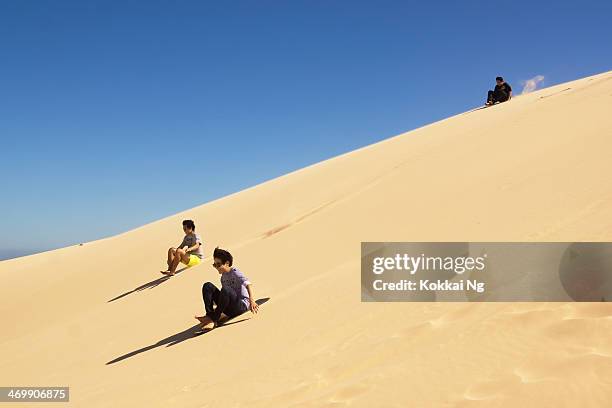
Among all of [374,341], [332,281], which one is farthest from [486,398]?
[332,281]

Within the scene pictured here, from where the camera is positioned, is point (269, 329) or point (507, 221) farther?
point (507, 221)

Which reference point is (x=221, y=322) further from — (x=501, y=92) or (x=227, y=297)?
(x=501, y=92)

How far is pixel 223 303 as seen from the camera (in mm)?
4074

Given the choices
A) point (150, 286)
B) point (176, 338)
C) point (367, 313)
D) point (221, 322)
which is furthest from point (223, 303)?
point (150, 286)

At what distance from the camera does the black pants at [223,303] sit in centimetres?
406

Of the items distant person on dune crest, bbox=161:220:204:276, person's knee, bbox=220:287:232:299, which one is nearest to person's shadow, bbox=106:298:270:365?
person's knee, bbox=220:287:232:299

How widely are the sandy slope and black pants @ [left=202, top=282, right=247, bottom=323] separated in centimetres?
15

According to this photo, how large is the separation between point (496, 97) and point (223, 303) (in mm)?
13143

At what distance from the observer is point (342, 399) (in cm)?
192

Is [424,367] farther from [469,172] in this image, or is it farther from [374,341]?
[469,172]

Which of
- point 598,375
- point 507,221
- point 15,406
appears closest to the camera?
point 598,375

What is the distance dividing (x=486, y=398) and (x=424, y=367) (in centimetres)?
39

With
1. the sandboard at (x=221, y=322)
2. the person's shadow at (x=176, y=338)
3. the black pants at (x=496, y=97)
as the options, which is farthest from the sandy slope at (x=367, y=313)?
the black pants at (x=496, y=97)

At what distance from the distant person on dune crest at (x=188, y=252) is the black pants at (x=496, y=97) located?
11.5 m
